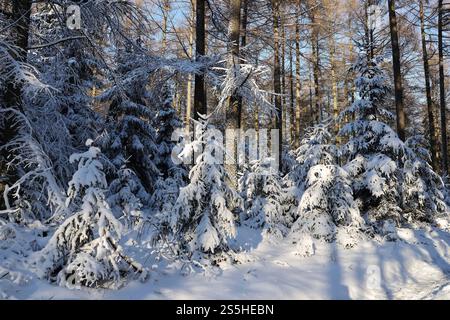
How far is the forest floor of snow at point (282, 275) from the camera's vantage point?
16.2 ft

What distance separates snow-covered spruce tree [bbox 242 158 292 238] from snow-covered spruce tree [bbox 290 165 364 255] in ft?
2.17

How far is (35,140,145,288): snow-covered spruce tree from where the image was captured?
192 inches

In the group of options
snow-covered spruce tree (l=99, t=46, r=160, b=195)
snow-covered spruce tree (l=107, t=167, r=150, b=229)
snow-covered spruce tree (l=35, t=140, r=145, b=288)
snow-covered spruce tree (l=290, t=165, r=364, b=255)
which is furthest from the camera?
snow-covered spruce tree (l=99, t=46, r=160, b=195)

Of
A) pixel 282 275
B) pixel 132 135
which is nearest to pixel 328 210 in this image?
pixel 282 275

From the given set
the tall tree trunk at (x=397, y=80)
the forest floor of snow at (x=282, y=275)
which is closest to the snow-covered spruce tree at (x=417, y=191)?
the tall tree trunk at (x=397, y=80)

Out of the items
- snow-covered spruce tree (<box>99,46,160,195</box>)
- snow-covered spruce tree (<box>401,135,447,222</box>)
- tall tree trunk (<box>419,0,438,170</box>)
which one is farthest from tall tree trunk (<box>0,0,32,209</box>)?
tall tree trunk (<box>419,0,438,170</box>)

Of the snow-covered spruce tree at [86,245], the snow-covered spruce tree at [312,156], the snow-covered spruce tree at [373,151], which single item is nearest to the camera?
the snow-covered spruce tree at [86,245]

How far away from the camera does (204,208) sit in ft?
22.7

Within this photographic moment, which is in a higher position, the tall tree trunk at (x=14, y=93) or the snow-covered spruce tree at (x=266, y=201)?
the tall tree trunk at (x=14, y=93)

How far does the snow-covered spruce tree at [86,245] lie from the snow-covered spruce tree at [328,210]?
5.16m

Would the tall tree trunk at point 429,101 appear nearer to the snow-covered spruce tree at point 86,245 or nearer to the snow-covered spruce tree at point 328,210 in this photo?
the snow-covered spruce tree at point 328,210

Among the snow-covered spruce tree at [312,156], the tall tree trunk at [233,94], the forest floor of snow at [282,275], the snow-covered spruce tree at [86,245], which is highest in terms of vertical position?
the tall tree trunk at [233,94]

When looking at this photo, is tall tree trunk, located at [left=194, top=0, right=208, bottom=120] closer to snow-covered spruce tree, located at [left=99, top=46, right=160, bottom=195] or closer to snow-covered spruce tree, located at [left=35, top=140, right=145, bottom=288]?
snow-covered spruce tree, located at [left=99, top=46, right=160, bottom=195]

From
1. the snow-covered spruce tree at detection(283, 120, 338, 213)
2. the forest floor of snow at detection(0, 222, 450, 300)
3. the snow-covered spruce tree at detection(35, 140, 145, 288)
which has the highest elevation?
the snow-covered spruce tree at detection(283, 120, 338, 213)
